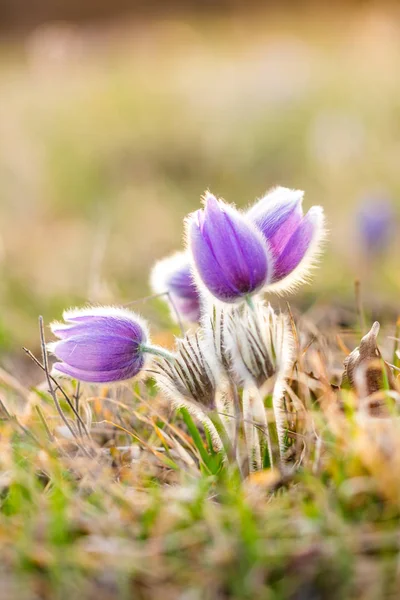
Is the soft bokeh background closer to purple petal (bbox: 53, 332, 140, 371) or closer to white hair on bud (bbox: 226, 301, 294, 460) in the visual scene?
purple petal (bbox: 53, 332, 140, 371)

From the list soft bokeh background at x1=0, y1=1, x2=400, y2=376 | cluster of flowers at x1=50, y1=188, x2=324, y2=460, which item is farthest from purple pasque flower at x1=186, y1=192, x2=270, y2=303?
soft bokeh background at x1=0, y1=1, x2=400, y2=376

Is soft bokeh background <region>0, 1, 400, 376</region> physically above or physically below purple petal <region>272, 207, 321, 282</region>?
above

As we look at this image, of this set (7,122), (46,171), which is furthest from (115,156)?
(7,122)

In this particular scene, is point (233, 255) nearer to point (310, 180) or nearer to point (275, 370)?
point (275, 370)

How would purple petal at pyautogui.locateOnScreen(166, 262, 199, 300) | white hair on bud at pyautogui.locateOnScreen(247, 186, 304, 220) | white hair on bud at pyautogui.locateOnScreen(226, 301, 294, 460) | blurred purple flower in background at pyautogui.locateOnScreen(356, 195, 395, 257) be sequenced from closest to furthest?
white hair on bud at pyautogui.locateOnScreen(226, 301, 294, 460)
white hair on bud at pyautogui.locateOnScreen(247, 186, 304, 220)
purple petal at pyautogui.locateOnScreen(166, 262, 199, 300)
blurred purple flower in background at pyautogui.locateOnScreen(356, 195, 395, 257)

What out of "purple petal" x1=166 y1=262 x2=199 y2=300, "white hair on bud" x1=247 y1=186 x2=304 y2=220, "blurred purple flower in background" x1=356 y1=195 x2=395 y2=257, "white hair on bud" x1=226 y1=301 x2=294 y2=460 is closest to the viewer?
"white hair on bud" x1=226 y1=301 x2=294 y2=460

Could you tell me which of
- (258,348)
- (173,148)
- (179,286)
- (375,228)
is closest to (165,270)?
(179,286)
